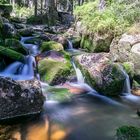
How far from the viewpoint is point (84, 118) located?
7.65 metres

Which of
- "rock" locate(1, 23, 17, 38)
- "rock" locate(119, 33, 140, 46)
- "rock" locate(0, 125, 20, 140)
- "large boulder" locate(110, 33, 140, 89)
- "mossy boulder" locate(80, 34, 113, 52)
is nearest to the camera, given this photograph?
"rock" locate(0, 125, 20, 140)

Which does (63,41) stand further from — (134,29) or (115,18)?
(134,29)

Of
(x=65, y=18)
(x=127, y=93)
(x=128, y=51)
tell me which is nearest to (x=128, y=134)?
(x=127, y=93)

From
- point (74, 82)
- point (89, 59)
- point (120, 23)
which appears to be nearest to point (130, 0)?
point (120, 23)

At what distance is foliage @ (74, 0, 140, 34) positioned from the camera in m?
12.6

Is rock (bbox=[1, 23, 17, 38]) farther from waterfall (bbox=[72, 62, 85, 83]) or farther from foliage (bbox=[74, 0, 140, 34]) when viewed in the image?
waterfall (bbox=[72, 62, 85, 83])

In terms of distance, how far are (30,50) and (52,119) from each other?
6.24 meters

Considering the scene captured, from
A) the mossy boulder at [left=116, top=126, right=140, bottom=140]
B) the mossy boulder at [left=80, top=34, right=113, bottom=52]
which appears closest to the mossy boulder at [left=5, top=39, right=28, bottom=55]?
the mossy boulder at [left=80, top=34, right=113, bottom=52]

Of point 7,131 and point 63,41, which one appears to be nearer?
point 7,131

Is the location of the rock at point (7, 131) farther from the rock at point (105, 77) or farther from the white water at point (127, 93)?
the white water at point (127, 93)

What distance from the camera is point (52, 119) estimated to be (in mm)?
7531

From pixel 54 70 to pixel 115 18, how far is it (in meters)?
5.09

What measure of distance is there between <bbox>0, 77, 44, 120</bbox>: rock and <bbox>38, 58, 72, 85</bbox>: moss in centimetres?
218

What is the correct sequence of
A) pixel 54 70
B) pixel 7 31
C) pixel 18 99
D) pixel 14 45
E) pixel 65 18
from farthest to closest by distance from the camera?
pixel 65 18
pixel 7 31
pixel 14 45
pixel 54 70
pixel 18 99
